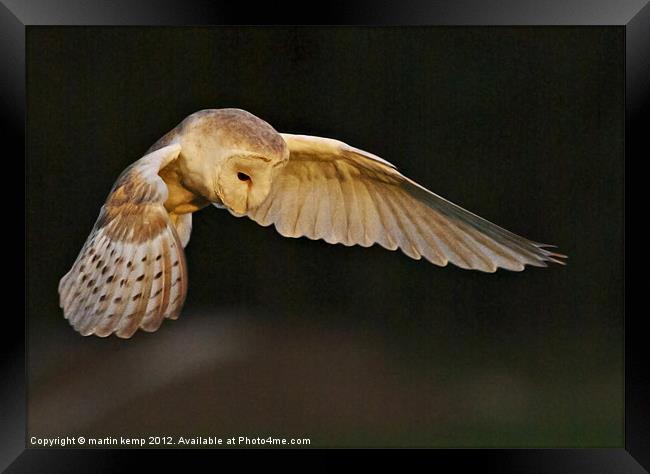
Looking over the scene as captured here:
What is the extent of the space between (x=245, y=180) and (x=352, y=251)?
30cm

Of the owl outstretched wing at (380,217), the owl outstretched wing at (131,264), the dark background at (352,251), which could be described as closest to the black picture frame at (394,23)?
the dark background at (352,251)

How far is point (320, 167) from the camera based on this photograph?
1251 millimetres

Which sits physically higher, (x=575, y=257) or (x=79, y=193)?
(x=79, y=193)

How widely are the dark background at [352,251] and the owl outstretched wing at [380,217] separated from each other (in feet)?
0.11

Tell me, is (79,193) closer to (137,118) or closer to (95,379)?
(137,118)

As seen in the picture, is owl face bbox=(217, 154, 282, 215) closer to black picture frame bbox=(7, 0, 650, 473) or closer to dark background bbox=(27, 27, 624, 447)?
dark background bbox=(27, 27, 624, 447)

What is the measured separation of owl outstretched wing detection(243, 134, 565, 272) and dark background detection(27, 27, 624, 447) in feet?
0.11

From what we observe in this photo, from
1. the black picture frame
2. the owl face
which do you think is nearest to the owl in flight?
the owl face

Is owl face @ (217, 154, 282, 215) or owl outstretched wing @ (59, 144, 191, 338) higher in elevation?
owl face @ (217, 154, 282, 215)

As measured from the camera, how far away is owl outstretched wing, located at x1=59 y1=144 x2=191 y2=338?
Answer: 3.47ft

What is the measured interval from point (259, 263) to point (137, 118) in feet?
1.44

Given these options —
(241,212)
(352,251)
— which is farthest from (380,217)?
(241,212)

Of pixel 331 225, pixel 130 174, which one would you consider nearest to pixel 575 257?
pixel 331 225

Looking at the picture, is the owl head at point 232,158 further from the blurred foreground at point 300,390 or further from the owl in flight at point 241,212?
the blurred foreground at point 300,390
